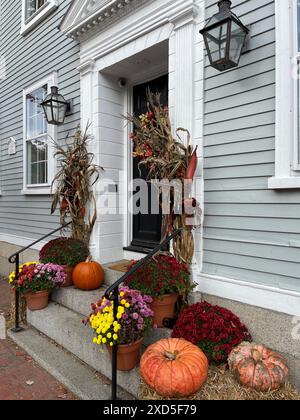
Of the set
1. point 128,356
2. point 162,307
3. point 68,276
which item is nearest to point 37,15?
point 68,276

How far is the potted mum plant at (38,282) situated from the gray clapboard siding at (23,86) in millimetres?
1275

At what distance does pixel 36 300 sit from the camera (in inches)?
140

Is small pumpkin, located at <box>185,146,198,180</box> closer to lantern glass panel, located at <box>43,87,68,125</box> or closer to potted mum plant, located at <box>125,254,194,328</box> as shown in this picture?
potted mum plant, located at <box>125,254,194,328</box>

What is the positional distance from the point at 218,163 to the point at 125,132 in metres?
1.94

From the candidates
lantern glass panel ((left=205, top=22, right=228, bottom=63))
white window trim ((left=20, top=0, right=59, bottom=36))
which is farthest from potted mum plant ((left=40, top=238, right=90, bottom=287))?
white window trim ((left=20, top=0, right=59, bottom=36))

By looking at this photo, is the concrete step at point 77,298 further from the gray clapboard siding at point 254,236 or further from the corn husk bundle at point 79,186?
the gray clapboard siding at point 254,236

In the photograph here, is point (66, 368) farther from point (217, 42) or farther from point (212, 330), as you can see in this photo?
point (217, 42)

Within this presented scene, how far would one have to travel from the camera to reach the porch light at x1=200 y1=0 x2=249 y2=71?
2.34 meters

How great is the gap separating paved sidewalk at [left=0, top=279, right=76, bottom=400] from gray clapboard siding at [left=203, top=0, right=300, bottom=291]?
1.65 m

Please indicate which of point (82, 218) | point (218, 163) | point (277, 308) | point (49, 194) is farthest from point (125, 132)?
point (277, 308)

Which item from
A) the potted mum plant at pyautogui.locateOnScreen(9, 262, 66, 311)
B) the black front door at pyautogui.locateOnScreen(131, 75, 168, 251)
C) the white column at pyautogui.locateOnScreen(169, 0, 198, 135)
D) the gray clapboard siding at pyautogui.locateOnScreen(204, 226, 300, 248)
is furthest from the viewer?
the black front door at pyautogui.locateOnScreen(131, 75, 168, 251)

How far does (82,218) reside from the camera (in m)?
4.13

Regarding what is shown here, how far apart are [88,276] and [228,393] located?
81.5 inches

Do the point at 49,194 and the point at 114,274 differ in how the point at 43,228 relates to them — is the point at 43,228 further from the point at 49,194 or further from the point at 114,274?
the point at 114,274
